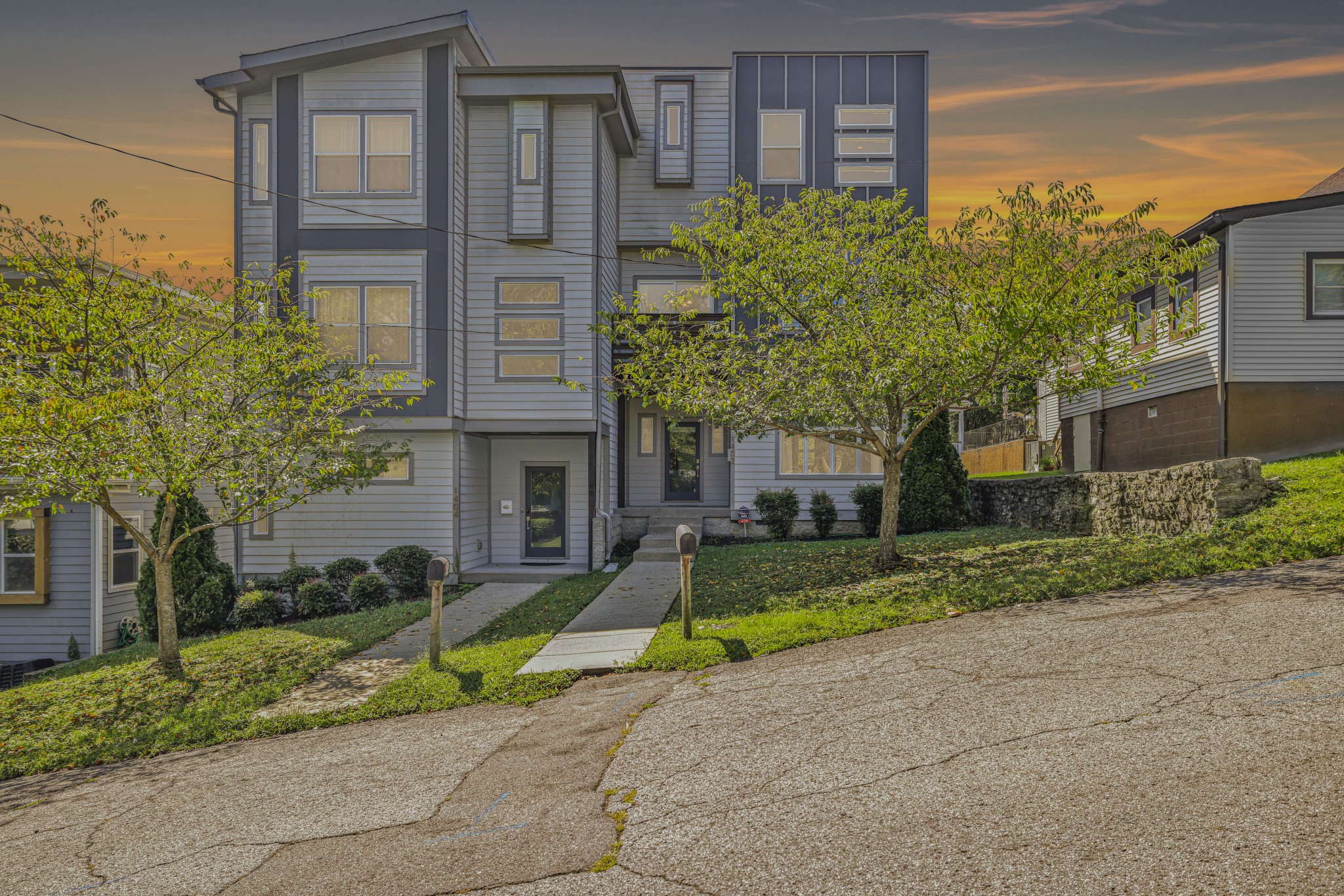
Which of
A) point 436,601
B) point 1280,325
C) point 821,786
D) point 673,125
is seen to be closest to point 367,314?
point 673,125

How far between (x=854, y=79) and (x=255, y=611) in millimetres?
17051

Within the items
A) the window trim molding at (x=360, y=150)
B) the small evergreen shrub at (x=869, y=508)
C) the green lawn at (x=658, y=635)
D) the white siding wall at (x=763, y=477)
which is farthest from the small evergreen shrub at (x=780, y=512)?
the window trim molding at (x=360, y=150)

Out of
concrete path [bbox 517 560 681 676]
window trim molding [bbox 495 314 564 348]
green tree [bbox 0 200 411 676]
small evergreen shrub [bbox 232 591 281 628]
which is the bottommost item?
small evergreen shrub [bbox 232 591 281 628]

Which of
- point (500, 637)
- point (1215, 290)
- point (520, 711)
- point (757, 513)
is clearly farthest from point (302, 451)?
point (1215, 290)

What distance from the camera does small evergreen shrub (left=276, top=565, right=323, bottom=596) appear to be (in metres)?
15.2

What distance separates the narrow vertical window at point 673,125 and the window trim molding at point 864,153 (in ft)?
12.2

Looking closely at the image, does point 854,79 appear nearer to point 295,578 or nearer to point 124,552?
point 295,578

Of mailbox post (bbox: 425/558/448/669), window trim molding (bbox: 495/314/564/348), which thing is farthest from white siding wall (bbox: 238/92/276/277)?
mailbox post (bbox: 425/558/448/669)

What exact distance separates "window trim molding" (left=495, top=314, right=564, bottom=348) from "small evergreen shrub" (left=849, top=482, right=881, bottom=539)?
7.26 metres

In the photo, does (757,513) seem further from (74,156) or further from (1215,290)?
(74,156)

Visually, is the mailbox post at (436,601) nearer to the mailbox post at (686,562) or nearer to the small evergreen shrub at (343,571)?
the mailbox post at (686,562)

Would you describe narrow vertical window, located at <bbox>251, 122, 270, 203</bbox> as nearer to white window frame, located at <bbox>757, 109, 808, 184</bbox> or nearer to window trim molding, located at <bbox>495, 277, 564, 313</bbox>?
window trim molding, located at <bbox>495, 277, 564, 313</bbox>

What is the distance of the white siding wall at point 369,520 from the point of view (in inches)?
630

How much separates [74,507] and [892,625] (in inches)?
574
